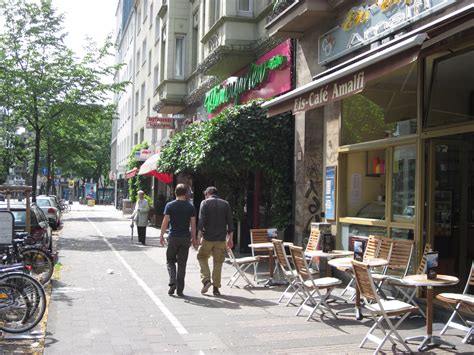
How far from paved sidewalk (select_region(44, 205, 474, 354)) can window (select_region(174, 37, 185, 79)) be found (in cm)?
1397

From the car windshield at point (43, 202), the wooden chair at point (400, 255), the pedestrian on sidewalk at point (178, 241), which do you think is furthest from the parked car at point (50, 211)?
the wooden chair at point (400, 255)

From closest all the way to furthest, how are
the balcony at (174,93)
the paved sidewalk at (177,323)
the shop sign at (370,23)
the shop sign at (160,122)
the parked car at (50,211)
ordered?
the paved sidewalk at (177,323), the shop sign at (370,23), the parked car at (50,211), the balcony at (174,93), the shop sign at (160,122)

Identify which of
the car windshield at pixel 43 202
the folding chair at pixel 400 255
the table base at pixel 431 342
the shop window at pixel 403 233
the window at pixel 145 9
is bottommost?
the table base at pixel 431 342

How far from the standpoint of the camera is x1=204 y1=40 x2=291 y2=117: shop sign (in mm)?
13156

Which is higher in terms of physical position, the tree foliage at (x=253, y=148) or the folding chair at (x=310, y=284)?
the tree foliage at (x=253, y=148)

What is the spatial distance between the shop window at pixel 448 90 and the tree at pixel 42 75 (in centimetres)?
1423

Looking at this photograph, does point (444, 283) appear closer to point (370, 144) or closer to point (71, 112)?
point (370, 144)

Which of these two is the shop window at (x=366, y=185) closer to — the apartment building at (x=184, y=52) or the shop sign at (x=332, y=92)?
the shop sign at (x=332, y=92)

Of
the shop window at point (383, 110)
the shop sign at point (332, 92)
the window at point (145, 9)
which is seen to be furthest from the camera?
the window at point (145, 9)

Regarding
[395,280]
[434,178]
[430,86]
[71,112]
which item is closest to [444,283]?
[395,280]

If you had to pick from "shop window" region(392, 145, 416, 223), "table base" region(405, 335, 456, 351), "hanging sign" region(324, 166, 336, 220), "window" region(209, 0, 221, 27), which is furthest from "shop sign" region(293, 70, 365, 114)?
"window" region(209, 0, 221, 27)

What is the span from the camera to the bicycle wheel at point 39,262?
32.1 ft

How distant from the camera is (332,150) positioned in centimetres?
1105

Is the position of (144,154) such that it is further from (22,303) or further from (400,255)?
(22,303)
